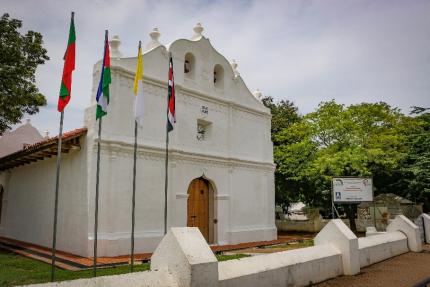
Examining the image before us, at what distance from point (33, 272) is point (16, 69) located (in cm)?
797

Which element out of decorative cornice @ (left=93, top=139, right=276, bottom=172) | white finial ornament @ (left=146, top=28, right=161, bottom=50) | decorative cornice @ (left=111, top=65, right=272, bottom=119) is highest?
white finial ornament @ (left=146, top=28, right=161, bottom=50)

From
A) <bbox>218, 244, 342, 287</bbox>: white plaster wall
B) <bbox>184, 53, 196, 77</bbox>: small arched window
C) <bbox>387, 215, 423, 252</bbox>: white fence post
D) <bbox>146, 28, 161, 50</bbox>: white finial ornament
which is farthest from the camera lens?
<bbox>184, 53, 196, 77</bbox>: small arched window

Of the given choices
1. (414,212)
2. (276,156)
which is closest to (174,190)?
(276,156)

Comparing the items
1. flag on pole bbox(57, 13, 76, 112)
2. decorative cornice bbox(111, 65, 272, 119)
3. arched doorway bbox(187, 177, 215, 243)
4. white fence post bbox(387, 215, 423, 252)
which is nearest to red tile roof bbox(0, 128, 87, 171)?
decorative cornice bbox(111, 65, 272, 119)

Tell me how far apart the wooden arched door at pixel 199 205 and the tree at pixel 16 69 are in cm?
730

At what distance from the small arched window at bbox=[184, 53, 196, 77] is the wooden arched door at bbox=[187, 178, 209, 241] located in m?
4.49

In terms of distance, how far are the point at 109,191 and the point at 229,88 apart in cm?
759

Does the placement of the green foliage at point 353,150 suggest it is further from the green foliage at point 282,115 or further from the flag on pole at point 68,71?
the flag on pole at point 68,71

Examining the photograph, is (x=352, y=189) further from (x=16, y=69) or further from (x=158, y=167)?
(x=16, y=69)

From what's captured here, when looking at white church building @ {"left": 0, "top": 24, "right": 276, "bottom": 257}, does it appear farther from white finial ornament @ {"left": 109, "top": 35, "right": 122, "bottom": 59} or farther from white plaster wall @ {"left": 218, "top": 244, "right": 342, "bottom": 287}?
white plaster wall @ {"left": 218, "top": 244, "right": 342, "bottom": 287}

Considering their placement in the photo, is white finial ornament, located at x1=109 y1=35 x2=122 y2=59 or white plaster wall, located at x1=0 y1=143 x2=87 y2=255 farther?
white finial ornament, located at x1=109 y1=35 x2=122 y2=59

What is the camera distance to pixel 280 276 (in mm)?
6258

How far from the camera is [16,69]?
1334 centimetres

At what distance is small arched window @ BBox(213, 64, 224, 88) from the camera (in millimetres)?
16219
